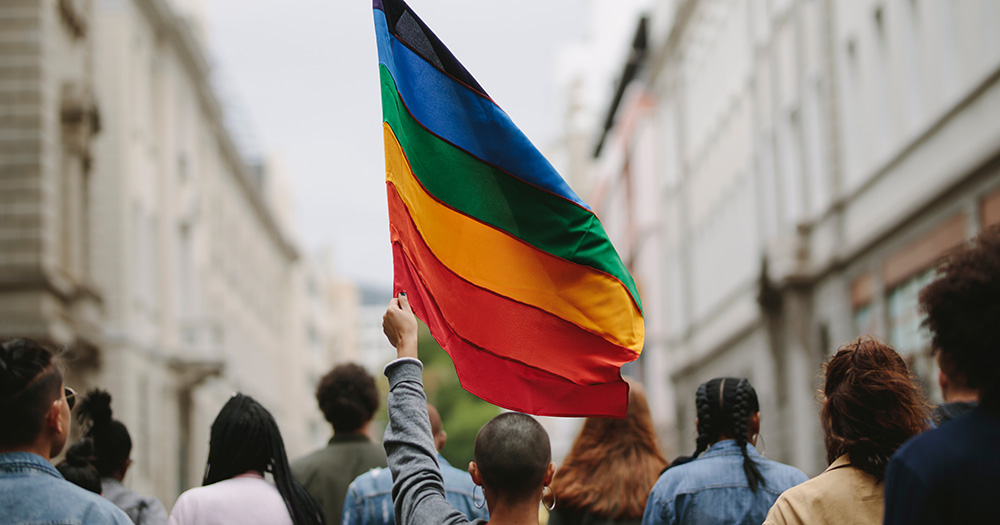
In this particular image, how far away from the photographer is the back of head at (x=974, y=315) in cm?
267

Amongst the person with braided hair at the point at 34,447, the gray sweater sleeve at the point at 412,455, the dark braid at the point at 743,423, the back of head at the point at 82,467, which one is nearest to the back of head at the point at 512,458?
the gray sweater sleeve at the point at 412,455

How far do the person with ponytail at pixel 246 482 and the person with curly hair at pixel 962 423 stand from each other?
2.86 m

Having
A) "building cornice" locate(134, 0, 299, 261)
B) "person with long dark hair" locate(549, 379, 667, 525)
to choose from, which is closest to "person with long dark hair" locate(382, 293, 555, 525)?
"person with long dark hair" locate(549, 379, 667, 525)

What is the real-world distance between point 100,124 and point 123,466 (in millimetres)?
20075

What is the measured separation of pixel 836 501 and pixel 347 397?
3111 millimetres

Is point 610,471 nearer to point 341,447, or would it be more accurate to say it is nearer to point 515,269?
point 515,269

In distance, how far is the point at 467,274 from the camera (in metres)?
4.73

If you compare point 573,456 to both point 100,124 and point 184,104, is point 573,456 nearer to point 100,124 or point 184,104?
point 100,124

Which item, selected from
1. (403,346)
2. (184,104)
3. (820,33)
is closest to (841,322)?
(820,33)

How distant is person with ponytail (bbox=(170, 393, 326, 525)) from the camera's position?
4.87 m

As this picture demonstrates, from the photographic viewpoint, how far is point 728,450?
193 inches

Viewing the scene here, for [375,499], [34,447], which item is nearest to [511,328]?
[375,499]

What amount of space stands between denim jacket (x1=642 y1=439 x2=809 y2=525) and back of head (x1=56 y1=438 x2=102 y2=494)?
7.47 ft

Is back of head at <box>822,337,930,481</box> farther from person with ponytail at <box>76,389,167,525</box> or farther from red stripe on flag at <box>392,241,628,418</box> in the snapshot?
person with ponytail at <box>76,389,167,525</box>
